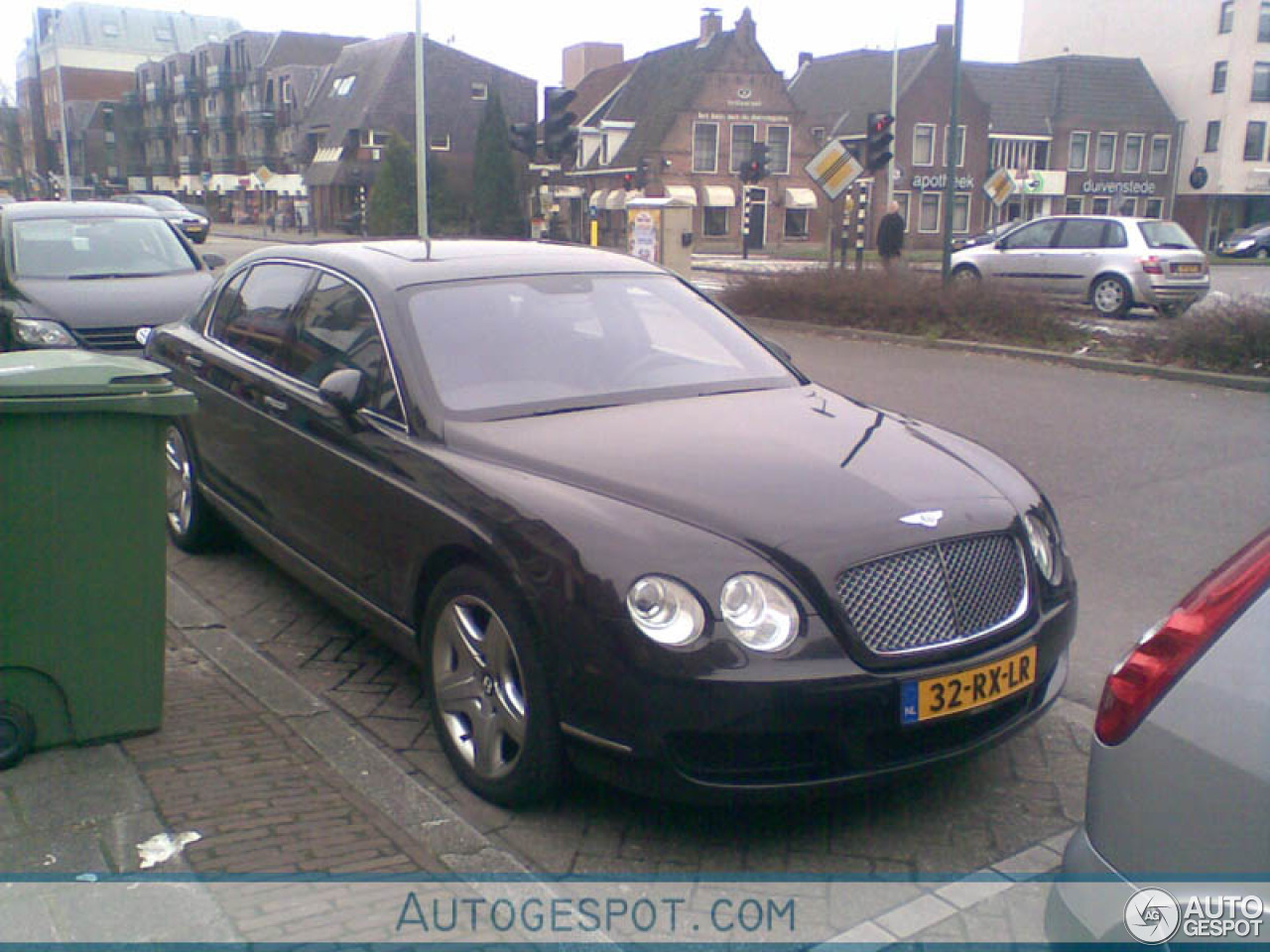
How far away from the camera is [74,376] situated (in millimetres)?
3723

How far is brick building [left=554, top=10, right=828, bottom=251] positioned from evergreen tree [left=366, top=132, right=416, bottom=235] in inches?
319

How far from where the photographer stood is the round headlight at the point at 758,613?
3158 millimetres

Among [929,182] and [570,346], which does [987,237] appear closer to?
[929,182]

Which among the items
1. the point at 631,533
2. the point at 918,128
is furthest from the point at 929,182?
the point at 631,533

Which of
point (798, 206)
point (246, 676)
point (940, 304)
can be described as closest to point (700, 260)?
point (798, 206)

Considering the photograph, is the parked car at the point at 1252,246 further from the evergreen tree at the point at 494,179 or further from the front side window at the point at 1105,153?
the evergreen tree at the point at 494,179

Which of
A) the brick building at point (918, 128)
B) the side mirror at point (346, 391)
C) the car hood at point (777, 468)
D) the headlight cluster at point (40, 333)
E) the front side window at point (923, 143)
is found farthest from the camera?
the front side window at point (923, 143)

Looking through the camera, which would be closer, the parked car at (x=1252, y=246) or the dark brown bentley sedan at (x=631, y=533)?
→ the dark brown bentley sedan at (x=631, y=533)

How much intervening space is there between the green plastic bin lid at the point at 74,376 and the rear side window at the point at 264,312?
125cm

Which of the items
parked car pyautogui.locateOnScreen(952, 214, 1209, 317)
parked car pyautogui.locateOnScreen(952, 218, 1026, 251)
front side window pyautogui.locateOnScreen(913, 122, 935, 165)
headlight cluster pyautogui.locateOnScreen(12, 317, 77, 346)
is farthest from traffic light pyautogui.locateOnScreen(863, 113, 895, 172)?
front side window pyautogui.locateOnScreen(913, 122, 935, 165)

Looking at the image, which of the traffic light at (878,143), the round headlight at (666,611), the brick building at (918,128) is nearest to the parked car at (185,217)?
the traffic light at (878,143)

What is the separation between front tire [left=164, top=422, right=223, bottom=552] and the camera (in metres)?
6.12

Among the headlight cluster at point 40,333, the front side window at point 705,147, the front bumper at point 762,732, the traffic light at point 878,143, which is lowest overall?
the front bumper at point 762,732

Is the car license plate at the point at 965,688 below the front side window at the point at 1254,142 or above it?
below
